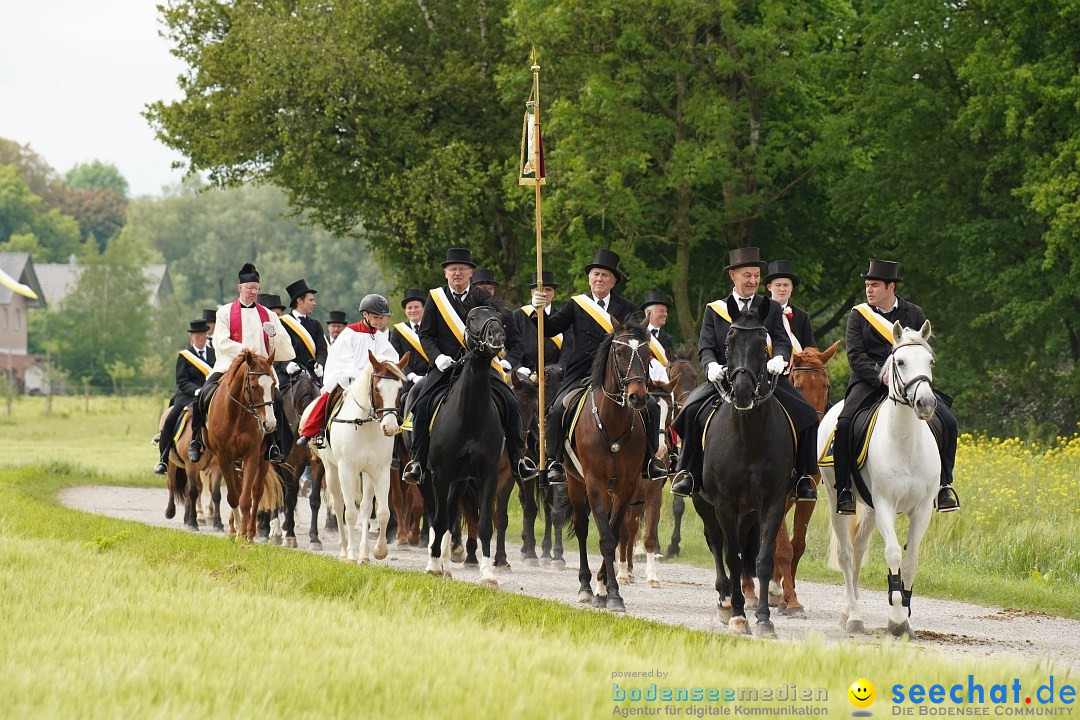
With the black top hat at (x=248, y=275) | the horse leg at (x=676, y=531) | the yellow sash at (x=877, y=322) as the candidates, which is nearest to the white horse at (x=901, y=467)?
the yellow sash at (x=877, y=322)

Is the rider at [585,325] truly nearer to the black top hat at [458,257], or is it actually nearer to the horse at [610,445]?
the horse at [610,445]

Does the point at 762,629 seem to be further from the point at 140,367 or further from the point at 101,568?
the point at 140,367

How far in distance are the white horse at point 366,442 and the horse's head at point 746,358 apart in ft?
18.0

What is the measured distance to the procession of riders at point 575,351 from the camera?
13250mm

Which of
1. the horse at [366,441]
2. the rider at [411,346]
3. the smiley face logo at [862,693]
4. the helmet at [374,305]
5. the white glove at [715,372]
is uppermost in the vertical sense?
the helmet at [374,305]

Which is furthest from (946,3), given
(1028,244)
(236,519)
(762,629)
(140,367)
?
(140,367)

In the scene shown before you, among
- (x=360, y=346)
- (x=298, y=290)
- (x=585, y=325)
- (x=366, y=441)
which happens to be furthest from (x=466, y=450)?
(x=298, y=290)

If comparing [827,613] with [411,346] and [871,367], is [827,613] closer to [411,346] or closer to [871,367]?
[871,367]

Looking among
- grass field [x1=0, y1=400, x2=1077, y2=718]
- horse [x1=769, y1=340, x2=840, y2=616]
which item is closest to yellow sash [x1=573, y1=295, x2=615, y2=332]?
horse [x1=769, y1=340, x2=840, y2=616]

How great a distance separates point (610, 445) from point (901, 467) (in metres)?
2.90

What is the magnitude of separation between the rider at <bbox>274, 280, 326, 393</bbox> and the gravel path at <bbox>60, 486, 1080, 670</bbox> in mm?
2672

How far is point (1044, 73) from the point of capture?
29891 mm

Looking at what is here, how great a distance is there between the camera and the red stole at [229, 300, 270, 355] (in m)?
19.0

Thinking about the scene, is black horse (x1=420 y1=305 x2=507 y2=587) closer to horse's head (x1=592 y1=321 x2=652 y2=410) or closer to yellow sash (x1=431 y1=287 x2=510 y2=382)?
yellow sash (x1=431 y1=287 x2=510 y2=382)
